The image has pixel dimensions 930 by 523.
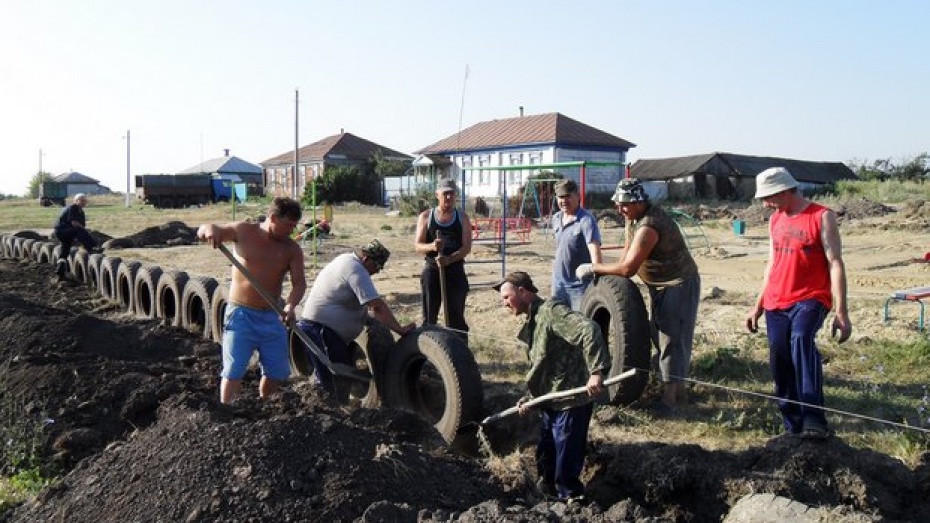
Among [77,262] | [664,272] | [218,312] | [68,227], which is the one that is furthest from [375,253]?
[68,227]

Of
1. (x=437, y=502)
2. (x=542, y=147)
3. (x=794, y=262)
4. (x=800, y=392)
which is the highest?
(x=542, y=147)

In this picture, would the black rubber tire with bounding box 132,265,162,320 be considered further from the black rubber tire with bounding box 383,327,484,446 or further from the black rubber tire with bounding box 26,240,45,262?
the black rubber tire with bounding box 26,240,45,262

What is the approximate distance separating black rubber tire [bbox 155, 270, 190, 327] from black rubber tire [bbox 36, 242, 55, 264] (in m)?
7.42

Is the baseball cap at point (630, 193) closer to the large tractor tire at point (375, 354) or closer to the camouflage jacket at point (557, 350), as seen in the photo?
the camouflage jacket at point (557, 350)

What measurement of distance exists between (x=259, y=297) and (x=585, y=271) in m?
2.30

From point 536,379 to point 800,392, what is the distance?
4.95ft

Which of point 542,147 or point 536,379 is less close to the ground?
point 542,147

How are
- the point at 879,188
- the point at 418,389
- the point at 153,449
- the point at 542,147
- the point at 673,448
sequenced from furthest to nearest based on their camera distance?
1. the point at 542,147
2. the point at 879,188
3. the point at 418,389
4. the point at 673,448
5. the point at 153,449

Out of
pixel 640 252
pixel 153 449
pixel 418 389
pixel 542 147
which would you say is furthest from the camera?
pixel 542 147

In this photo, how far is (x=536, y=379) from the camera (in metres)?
4.48

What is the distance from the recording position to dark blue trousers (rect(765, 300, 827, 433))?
15.4ft

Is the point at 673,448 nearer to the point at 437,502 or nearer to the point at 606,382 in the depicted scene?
the point at 606,382

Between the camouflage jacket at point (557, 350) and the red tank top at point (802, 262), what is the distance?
1217 millimetres

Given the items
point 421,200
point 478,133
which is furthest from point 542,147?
point 421,200
